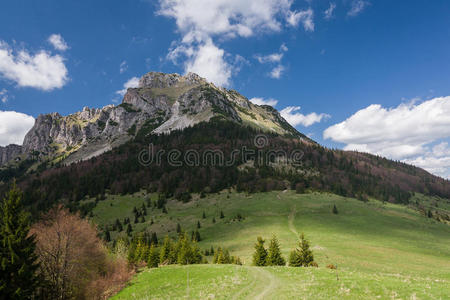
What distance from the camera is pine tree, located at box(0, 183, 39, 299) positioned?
2313 cm

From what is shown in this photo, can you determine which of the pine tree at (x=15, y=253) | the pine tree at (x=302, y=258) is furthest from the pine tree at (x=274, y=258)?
the pine tree at (x=15, y=253)

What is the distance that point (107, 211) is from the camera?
476 feet

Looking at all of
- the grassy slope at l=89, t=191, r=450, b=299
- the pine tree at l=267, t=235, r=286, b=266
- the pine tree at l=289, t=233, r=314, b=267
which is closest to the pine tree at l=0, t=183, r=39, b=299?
the grassy slope at l=89, t=191, r=450, b=299

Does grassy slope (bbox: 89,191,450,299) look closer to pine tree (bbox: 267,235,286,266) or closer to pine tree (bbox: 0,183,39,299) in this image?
pine tree (bbox: 267,235,286,266)

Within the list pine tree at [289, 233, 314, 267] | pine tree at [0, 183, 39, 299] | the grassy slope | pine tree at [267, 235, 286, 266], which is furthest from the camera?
pine tree at [267, 235, 286, 266]

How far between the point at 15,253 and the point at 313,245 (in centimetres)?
5947

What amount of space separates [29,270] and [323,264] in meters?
45.6

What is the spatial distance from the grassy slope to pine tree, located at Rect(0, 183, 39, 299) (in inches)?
423

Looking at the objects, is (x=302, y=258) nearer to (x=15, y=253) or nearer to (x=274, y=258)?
(x=274, y=258)

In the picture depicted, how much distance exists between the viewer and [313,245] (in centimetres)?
6178

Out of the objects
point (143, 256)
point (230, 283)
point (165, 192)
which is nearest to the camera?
point (230, 283)

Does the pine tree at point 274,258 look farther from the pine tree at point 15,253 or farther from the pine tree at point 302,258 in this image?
the pine tree at point 15,253

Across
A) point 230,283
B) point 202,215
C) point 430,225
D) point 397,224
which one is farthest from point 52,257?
point 430,225

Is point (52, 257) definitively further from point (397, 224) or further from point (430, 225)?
point (430, 225)
